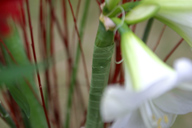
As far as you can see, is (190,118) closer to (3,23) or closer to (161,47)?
(161,47)

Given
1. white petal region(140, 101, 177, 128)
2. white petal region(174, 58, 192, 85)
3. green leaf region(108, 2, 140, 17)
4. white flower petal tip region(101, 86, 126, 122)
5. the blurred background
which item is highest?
green leaf region(108, 2, 140, 17)

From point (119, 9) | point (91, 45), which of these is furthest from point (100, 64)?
point (91, 45)

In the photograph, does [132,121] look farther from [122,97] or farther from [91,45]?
[91,45]

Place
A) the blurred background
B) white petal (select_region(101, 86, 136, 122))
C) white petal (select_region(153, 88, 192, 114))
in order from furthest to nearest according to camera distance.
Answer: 1. the blurred background
2. white petal (select_region(153, 88, 192, 114))
3. white petal (select_region(101, 86, 136, 122))

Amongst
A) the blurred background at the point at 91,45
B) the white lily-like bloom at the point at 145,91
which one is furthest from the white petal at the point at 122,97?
the blurred background at the point at 91,45

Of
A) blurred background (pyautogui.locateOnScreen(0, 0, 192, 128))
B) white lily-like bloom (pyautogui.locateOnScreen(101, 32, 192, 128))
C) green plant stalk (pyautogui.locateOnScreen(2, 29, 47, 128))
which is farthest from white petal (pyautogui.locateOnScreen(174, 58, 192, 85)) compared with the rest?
blurred background (pyautogui.locateOnScreen(0, 0, 192, 128))

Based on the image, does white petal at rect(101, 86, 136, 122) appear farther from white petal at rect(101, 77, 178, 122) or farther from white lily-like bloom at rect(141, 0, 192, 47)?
white lily-like bloom at rect(141, 0, 192, 47)
